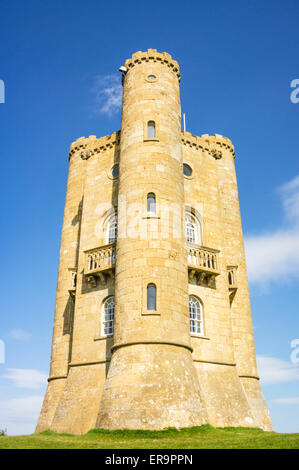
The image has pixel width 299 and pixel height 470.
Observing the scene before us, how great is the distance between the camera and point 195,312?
22.6 metres

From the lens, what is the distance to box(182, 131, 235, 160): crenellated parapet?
27.7m

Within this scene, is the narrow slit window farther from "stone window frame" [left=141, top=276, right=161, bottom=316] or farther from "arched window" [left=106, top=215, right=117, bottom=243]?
"stone window frame" [left=141, top=276, right=161, bottom=316]

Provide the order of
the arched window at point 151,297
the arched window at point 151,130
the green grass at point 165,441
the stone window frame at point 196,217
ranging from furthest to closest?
1. the stone window frame at point 196,217
2. the arched window at point 151,130
3. the arched window at point 151,297
4. the green grass at point 165,441

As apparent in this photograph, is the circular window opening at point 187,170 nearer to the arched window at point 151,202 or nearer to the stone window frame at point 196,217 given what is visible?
the stone window frame at point 196,217

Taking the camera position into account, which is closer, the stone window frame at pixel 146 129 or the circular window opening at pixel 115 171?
the stone window frame at pixel 146 129

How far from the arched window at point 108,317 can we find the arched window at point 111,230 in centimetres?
378

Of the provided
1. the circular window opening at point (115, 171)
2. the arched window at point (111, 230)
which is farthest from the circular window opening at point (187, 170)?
the arched window at point (111, 230)

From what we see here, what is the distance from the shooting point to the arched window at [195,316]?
22172 millimetres

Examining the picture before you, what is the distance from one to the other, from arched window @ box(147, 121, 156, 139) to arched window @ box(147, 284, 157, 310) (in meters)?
8.27

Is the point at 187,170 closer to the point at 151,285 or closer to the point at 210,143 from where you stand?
the point at 210,143

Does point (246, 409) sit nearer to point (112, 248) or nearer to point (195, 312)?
point (195, 312)

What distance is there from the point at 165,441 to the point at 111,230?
42.6ft
